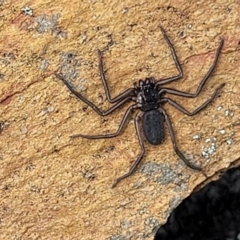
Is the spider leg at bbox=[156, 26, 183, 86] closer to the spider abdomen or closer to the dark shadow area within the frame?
the spider abdomen

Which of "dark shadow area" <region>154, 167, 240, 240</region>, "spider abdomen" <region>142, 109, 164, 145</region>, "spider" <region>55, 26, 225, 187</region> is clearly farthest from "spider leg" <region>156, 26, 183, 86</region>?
"dark shadow area" <region>154, 167, 240, 240</region>

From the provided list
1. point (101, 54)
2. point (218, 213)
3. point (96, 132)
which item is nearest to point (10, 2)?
point (101, 54)

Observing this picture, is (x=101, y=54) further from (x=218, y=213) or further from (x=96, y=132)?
(x=218, y=213)

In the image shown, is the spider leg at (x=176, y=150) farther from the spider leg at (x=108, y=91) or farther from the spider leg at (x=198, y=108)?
the spider leg at (x=108, y=91)

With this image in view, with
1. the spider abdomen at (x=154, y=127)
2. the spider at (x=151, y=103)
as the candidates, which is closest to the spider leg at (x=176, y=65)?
the spider at (x=151, y=103)

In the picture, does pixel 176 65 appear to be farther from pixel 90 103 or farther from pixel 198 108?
pixel 90 103

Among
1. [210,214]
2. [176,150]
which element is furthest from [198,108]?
[210,214]
